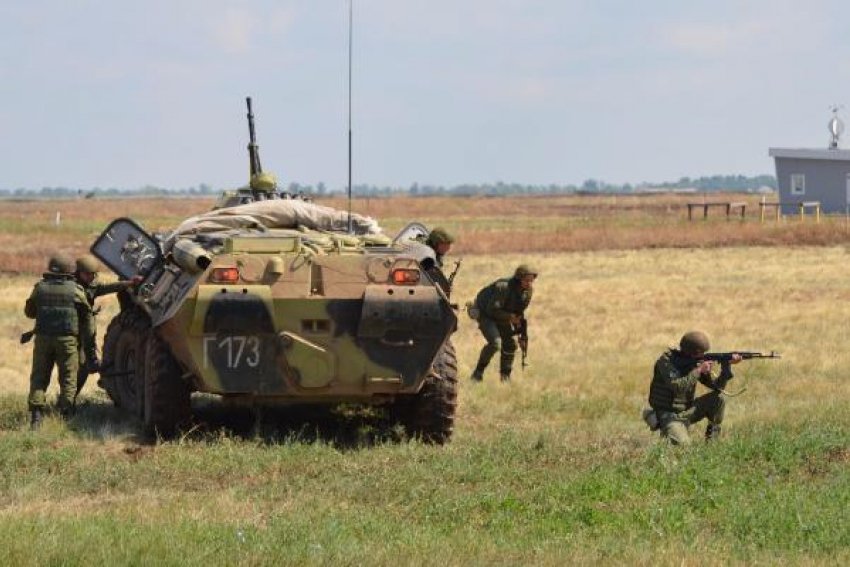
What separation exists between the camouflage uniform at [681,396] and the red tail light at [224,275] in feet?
11.3

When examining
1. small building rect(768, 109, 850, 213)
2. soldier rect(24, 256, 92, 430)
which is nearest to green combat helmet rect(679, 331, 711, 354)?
soldier rect(24, 256, 92, 430)

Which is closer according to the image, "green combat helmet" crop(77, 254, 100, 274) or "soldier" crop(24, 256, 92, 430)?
"soldier" crop(24, 256, 92, 430)

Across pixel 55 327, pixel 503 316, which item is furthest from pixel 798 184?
pixel 55 327

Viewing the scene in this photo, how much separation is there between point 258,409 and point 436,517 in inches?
146

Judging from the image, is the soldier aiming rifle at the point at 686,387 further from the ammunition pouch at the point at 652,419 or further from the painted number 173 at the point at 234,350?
the painted number 173 at the point at 234,350

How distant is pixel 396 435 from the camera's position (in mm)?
13469

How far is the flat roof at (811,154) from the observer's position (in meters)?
55.3

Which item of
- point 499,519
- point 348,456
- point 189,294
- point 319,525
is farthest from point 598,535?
point 189,294

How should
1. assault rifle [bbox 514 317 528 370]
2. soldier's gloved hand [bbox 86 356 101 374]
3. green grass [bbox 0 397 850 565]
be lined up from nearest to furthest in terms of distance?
green grass [bbox 0 397 850 565], soldier's gloved hand [bbox 86 356 101 374], assault rifle [bbox 514 317 528 370]

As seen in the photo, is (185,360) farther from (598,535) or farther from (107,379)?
(598,535)

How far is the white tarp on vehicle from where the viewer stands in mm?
14156

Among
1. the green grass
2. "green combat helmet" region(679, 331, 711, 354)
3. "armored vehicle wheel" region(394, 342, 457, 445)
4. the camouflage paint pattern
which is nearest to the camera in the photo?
the green grass

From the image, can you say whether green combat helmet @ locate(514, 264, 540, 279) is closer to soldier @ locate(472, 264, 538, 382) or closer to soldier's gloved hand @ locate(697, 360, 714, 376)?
soldier @ locate(472, 264, 538, 382)

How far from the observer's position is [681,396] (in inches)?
493
